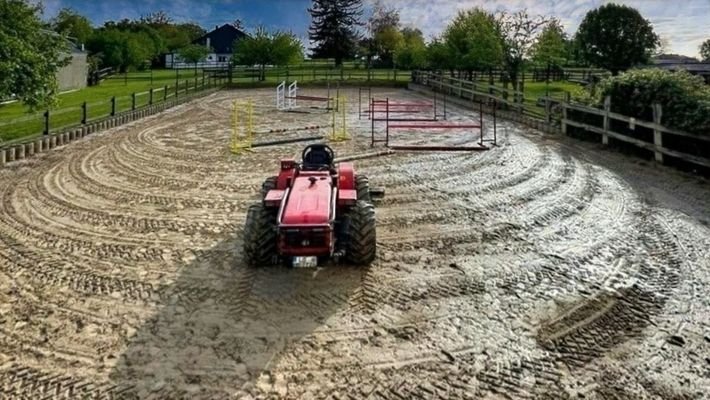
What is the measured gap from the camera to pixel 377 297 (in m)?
5.67

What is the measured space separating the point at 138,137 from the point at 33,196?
22.3 ft

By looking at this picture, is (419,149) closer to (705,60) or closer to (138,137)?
(138,137)

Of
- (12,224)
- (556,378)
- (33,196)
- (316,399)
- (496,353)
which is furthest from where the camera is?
(33,196)

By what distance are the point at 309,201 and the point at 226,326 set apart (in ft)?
5.83

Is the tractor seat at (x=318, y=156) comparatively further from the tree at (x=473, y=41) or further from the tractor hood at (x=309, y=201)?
the tree at (x=473, y=41)

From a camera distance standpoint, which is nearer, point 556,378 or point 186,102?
point 556,378

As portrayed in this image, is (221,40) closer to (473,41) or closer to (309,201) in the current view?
(473,41)

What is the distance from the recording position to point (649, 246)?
23.9 ft

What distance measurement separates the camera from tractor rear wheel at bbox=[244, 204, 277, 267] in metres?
6.16

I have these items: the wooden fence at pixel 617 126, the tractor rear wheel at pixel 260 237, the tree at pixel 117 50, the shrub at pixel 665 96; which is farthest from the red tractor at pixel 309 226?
the tree at pixel 117 50

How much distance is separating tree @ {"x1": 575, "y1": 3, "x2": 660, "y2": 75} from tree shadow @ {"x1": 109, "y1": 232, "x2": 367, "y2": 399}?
44.7 m

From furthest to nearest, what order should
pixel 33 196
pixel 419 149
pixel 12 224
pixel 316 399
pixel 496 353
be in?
Answer: 1. pixel 419 149
2. pixel 33 196
3. pixel 12 224
4. pixel 496 353
5. pixel 316 399

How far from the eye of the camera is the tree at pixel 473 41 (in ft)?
90.0

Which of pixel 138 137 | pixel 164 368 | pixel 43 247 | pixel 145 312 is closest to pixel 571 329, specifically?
pixel 164 368
